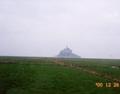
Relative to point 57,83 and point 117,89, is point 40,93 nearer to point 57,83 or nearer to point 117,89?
point 57,83

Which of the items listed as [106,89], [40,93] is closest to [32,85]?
[40,93]

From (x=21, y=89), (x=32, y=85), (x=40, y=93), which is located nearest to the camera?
(x=40, y=93)

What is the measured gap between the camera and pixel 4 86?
32719 mm

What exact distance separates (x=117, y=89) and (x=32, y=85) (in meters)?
13.3

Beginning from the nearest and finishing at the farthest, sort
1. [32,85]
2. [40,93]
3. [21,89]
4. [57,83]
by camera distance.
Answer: [40,93] → [21,89] → [32,85] → [57,83]

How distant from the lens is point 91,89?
106ft

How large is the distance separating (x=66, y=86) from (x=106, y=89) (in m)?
6.44

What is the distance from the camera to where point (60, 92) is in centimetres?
3022

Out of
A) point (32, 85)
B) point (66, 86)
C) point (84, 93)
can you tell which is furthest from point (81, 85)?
point (32, 85)

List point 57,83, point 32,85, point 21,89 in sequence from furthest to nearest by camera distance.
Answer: point 57,83
point 32,85
point 21,89

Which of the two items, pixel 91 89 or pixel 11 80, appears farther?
pixel 11 80

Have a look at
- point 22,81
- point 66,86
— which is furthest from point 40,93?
point 22,81

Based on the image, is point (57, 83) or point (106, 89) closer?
point (106, 89)

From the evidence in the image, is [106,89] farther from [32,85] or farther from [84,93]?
[32,85]
